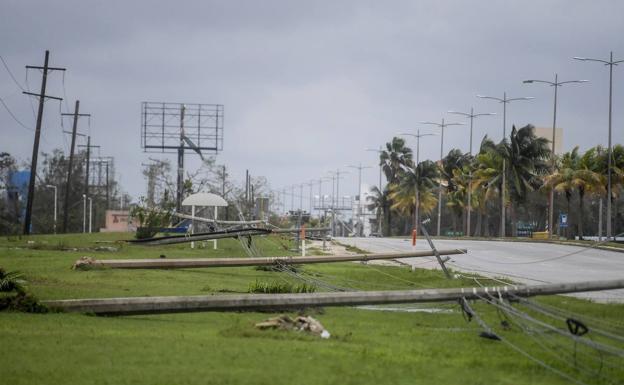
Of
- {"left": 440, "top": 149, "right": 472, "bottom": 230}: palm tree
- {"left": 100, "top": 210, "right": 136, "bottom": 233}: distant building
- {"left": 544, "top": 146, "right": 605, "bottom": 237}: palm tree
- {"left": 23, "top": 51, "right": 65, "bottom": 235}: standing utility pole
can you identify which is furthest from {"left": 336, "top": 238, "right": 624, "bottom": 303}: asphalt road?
{"left": 440, "top": 149, "right": 472, "bottom": 230}: palm tree

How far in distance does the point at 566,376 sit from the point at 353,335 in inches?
A: 116

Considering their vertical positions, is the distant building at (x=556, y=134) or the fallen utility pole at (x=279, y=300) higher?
the distant building at (x=556, y=134)

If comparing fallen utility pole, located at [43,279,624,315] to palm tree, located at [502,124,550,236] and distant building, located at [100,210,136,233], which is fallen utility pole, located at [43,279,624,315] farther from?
distant building, located at [100,210,136,233]

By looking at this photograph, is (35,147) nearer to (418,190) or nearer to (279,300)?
(279,300)

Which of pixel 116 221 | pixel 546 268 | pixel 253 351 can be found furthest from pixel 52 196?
pixel 253 351

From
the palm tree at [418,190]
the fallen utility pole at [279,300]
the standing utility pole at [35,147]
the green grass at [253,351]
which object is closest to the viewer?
the green grass at [253,351]

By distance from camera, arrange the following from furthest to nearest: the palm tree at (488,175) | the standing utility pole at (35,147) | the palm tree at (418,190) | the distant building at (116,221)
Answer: the palm tree at (418,190) → the distant building at (116,221) → the palm tree at (488,175) → the standing utility pole at (35,147)

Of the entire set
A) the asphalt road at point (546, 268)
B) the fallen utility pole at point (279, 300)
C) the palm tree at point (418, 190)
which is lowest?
the asphalt road at point (546, 268)

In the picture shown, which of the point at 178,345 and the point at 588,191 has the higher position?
the point at 588,191

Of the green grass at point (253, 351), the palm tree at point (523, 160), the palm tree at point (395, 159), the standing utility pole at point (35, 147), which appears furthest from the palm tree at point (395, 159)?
the green grass at point (253, 351)

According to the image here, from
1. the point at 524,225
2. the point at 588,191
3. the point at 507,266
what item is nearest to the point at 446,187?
the point at 524,225

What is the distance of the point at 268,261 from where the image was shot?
2031 centimetres

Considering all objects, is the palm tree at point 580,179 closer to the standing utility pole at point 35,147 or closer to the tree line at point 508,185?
the tree line at point 508,185

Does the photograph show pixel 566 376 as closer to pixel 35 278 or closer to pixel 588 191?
pixel 35 278
